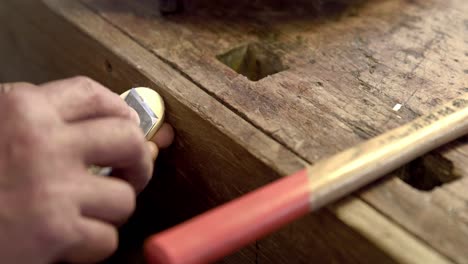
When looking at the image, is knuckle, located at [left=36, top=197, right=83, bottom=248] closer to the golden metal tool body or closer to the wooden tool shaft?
the wooden tool shaft

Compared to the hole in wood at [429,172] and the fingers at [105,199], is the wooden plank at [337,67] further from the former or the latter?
the fingers at [105,199]

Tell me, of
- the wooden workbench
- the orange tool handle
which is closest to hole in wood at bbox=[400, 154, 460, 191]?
the wooden workbench

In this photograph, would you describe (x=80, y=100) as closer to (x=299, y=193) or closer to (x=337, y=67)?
(x=299, y=193)

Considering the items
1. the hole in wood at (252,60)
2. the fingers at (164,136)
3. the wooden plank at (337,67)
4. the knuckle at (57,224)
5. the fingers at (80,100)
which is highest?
the fingers at (80,100)

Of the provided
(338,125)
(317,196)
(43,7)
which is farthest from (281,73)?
(43,7)

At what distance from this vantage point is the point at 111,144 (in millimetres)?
357

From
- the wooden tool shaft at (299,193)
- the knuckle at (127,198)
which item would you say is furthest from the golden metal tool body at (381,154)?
the knuckle at (127,198)

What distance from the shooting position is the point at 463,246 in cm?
37

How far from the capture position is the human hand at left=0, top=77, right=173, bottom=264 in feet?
1.03

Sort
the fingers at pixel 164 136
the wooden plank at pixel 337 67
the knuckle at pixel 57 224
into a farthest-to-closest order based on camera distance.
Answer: the fingers at pixel 164 136 → the wooden plank at pixel 337 67 → the knuckle at pixel 57 224

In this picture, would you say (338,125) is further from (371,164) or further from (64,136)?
(64,136)

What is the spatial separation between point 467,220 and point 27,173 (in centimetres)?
30

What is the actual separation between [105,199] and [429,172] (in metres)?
0.26

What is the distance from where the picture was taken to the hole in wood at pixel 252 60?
22.9 inches
